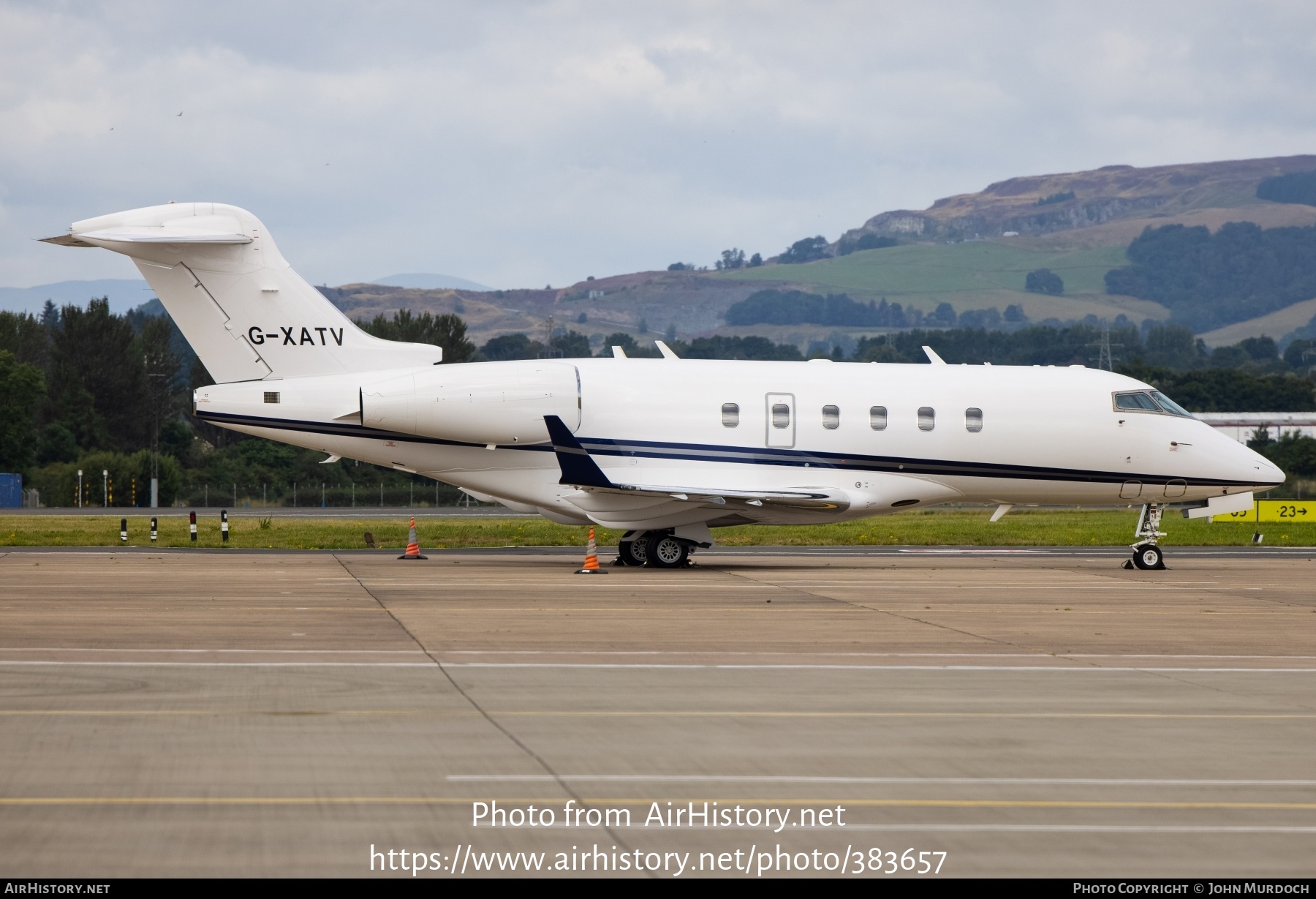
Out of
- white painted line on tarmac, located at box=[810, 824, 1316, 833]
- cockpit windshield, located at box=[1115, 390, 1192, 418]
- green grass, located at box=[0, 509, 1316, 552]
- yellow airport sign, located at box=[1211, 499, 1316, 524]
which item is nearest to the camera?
white painted line on tarmac, located at box=[810, 824, 1316, 833]

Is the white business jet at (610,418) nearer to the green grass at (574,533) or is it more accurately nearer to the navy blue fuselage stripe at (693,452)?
the navy blue fuselage stripe at (693,452)

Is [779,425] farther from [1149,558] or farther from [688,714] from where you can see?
[688,714]

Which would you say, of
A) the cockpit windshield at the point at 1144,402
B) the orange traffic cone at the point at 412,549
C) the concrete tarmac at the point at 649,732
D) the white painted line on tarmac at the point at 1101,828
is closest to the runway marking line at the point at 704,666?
the concrete tarmac at the point at 649,732

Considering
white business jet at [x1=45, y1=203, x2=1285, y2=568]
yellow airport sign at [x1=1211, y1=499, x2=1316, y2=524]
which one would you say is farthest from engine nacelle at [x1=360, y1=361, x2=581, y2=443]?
yellow airport sign at [x1=1211, y1=499, x2=1316, y2=524]

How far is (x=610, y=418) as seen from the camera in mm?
26531

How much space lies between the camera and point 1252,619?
63.3 ft

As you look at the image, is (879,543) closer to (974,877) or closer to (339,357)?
(339,357)

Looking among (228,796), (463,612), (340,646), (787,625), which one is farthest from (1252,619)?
(228,796)

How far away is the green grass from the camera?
114 ft

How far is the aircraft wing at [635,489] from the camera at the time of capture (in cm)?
2552

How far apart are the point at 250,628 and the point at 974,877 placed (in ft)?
37.9

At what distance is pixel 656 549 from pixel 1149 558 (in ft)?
30.8

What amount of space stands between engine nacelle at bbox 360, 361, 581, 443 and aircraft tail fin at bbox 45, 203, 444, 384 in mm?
1092

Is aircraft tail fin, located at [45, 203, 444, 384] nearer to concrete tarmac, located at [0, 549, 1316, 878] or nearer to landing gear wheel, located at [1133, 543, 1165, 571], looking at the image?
concrete tarmac, located at [0, 549, 1316, 878]
